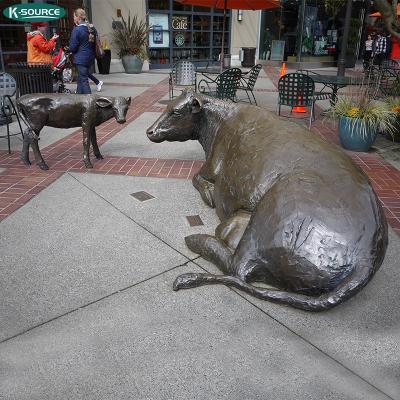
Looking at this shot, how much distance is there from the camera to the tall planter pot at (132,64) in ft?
52.5

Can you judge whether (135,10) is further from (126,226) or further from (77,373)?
(77,373)

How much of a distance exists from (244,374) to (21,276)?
1.91 m

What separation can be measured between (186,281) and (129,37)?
Answer: 15.0 m

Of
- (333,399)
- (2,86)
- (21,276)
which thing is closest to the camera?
(333,399)

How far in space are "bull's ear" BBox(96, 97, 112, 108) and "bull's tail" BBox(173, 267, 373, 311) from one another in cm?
331

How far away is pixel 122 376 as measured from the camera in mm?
2240

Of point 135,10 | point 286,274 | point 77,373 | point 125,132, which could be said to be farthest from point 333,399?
point 135,10

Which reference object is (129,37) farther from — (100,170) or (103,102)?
(100,170)

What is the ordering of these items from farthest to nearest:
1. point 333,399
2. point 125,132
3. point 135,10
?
point 135,10, point 125,132, point 333,399

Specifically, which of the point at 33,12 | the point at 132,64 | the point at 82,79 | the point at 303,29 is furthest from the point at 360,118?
the point at 303,29

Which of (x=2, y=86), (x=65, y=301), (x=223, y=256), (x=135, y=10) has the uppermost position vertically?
(x=135, y=10)

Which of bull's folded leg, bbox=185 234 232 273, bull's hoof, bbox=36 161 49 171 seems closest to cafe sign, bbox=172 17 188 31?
bull's hoof, bbox=36 161 49 171

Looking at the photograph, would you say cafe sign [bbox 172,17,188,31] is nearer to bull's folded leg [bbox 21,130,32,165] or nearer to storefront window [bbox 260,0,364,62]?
storefront window [bbox 260,0,364,62]

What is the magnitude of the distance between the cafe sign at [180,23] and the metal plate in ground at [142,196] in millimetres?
15750
